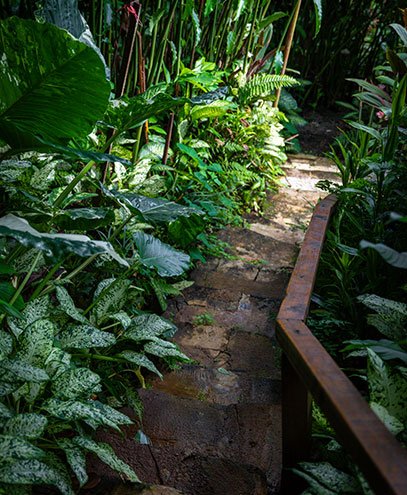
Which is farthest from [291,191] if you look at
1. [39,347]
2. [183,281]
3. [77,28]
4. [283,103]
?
[39,347]

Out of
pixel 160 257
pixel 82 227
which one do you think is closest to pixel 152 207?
pixel 160 257

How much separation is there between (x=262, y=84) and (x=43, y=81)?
243 centimetres

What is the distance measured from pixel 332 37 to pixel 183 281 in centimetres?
405

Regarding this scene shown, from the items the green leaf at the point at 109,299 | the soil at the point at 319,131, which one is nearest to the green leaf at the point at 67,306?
the green leaf at the point at 109,299

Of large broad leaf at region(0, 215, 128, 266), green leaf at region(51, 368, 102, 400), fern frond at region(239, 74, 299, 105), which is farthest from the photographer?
fern frond at region(239, 74, 299, 105)

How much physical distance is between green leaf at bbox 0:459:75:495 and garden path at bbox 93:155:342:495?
25 cm

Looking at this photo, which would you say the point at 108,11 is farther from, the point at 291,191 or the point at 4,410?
the point at 4,410

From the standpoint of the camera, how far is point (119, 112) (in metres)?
1.91

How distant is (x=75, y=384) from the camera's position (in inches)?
56.3

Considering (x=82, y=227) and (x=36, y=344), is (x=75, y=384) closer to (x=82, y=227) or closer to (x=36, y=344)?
(x=36, y=344)

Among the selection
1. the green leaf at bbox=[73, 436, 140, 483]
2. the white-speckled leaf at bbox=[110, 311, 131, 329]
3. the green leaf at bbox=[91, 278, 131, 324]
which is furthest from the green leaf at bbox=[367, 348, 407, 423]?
the green leaf at bbox=[91, 278, 131, 324]

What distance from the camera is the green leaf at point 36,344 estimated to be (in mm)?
1462

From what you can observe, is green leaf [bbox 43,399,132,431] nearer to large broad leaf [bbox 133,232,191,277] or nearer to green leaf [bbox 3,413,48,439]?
green leaf [bbox 3,413,48,439]

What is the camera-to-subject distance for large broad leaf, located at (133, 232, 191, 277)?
1.83m
